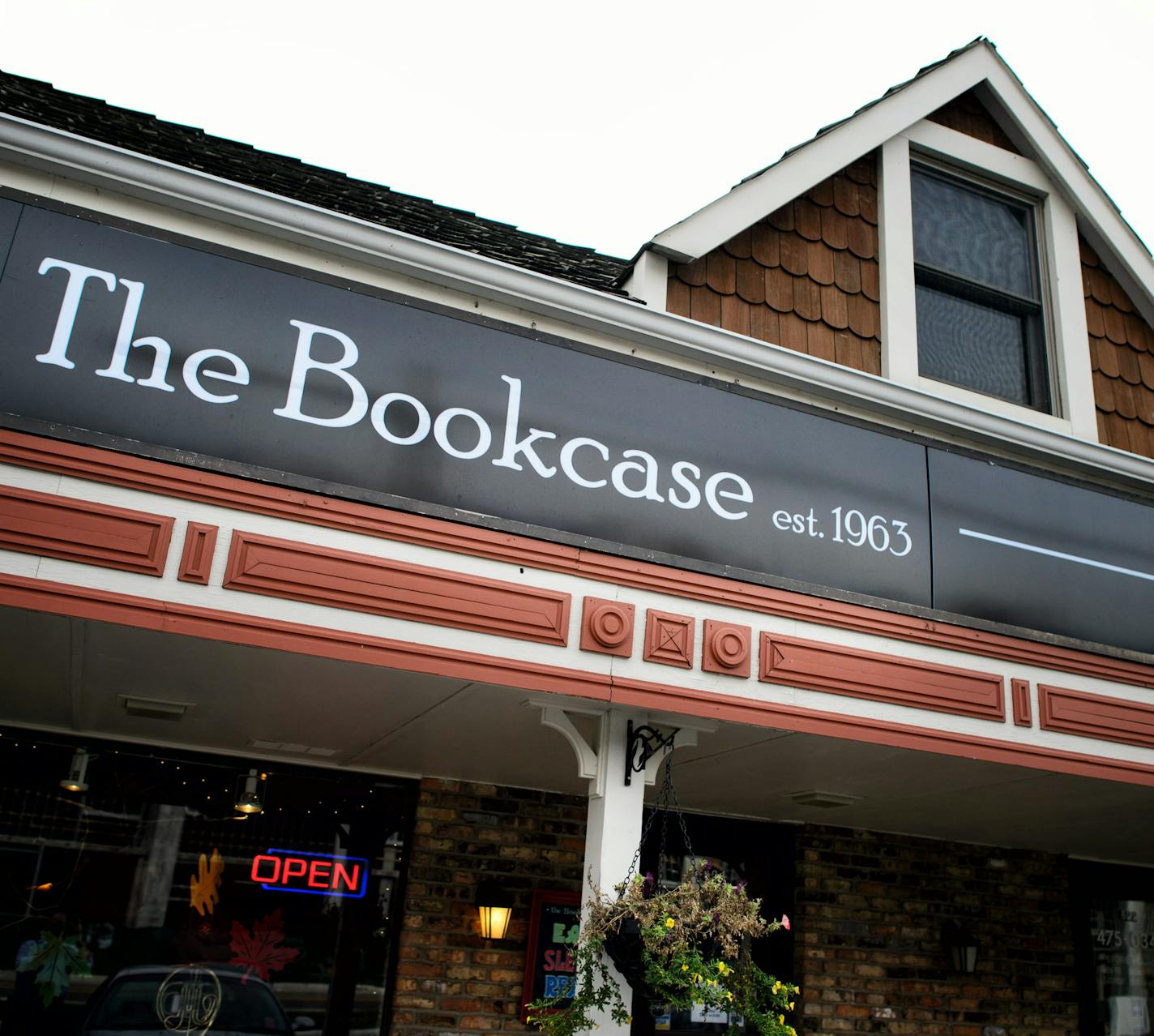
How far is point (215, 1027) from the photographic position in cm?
612

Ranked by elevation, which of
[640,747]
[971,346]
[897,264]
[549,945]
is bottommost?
[549,945]

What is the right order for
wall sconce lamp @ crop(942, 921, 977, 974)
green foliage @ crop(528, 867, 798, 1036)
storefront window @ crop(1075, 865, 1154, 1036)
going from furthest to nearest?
storefront window @ crop(1075, 865, 1154, 1036) → wall sconce lamp @ crop(942, 921, 977, 974) → green foliage @ crop(528, 867, 798, 1036)

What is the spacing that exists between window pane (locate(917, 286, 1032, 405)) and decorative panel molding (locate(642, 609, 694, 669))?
2.85 meters

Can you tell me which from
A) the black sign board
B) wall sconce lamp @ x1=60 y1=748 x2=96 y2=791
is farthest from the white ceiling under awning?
the black sign board

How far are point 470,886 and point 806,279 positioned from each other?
4433mm

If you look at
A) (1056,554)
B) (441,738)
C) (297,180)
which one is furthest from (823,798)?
(297,180)

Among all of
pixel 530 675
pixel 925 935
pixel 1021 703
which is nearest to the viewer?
pixel 530 675

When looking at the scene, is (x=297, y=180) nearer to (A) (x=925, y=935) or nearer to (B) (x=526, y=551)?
(B) (x=526, y=551)

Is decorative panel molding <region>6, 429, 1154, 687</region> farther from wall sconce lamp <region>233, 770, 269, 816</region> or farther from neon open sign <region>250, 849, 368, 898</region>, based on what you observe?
neon open sign <region>250, 849, 368, 898</region>

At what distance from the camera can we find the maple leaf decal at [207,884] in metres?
6.24

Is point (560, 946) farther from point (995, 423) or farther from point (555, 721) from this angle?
point (995, 423)

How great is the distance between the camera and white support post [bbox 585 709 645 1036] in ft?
15.7

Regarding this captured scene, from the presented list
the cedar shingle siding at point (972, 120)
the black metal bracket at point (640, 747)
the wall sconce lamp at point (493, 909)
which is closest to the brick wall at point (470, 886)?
the wall sconce lamp at point (493, 909)

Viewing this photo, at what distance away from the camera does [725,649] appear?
5242 mm
